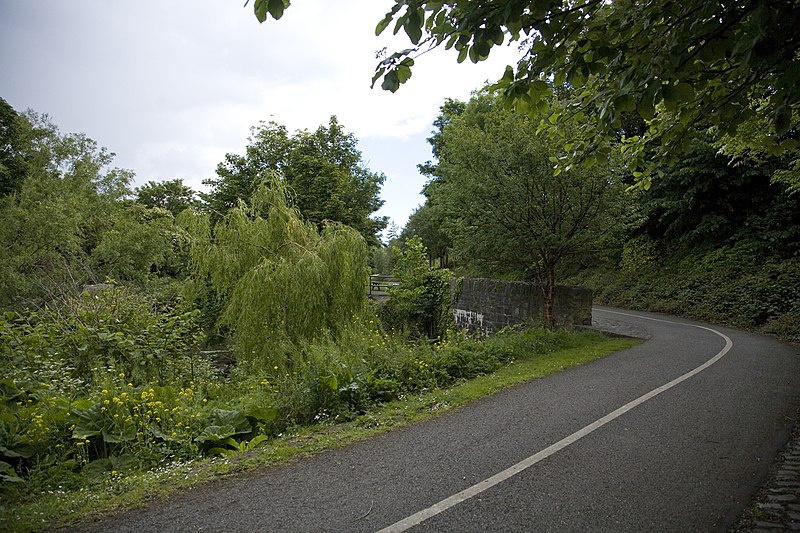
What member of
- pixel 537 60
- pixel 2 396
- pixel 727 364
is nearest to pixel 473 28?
pixel 537 60

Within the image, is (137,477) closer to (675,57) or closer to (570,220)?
(675,57)

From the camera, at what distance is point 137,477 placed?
3842 millimetres

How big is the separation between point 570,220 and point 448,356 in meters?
5.65

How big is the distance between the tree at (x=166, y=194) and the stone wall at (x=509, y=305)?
3630 cm

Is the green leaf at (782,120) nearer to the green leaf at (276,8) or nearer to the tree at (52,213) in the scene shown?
the green leaf at (276,8)

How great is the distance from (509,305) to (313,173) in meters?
12.9

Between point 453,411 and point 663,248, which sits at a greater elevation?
point 663,248

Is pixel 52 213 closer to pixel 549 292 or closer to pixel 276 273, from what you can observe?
pixel 276 273

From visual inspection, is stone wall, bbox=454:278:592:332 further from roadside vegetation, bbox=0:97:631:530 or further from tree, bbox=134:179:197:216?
tree, bbox=134:179:197:216

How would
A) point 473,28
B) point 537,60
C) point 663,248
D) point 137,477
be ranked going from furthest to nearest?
1. point 663,248
2. point 137,477
3. point 537,60
4. point 473,28

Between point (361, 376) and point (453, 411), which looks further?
point (361, 376)

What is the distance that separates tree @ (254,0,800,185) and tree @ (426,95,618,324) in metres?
6.96

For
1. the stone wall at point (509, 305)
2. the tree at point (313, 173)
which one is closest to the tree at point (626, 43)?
the stone wall at point (509, 305)

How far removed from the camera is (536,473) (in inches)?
157
